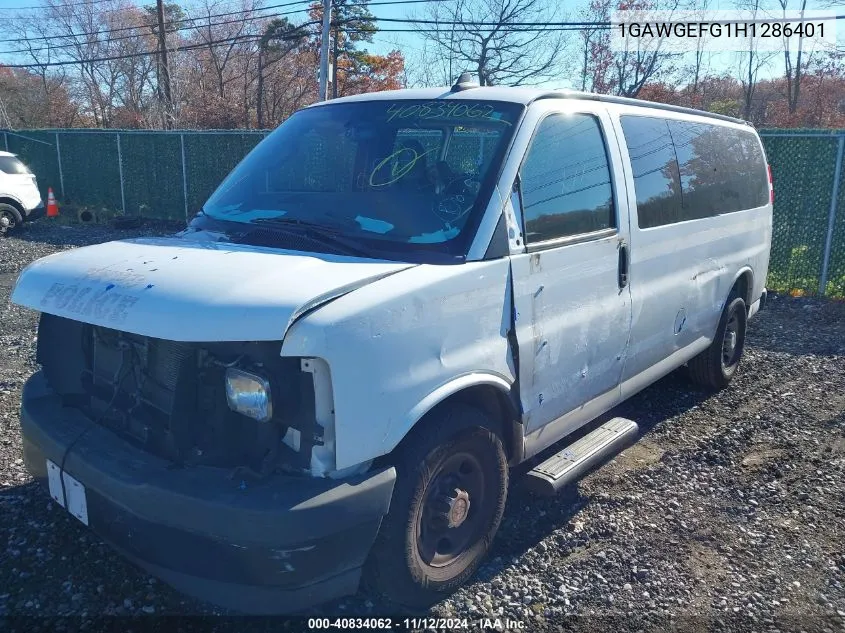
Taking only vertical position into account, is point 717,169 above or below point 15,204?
above

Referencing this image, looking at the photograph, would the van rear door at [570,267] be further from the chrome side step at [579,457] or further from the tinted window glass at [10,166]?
the tinted window glass at [10,166]

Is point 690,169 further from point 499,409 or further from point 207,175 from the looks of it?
point 207,175

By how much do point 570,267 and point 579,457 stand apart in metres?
0.98

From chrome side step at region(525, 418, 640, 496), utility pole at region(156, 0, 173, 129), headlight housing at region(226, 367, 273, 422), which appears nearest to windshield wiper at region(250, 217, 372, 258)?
headlight housing at region(226, 367, 273, 422)

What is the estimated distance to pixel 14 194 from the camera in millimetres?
15344

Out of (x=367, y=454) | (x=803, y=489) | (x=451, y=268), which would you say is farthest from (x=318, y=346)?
(x=803, y=489)

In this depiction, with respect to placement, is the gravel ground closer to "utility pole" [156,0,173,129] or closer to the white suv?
the white suv

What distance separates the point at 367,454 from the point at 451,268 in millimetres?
837

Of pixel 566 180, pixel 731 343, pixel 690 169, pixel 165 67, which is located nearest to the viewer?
pixel 566 180

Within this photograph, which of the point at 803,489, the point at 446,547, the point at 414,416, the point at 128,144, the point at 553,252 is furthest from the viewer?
the point at 128,144

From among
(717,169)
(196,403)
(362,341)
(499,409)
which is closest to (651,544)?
(499,409)

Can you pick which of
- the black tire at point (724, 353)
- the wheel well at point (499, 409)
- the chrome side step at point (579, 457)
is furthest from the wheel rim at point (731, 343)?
the wheel well at point (499, 409)

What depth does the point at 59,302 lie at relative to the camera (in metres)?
2.81

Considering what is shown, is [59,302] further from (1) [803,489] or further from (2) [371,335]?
(1) [803,489]
